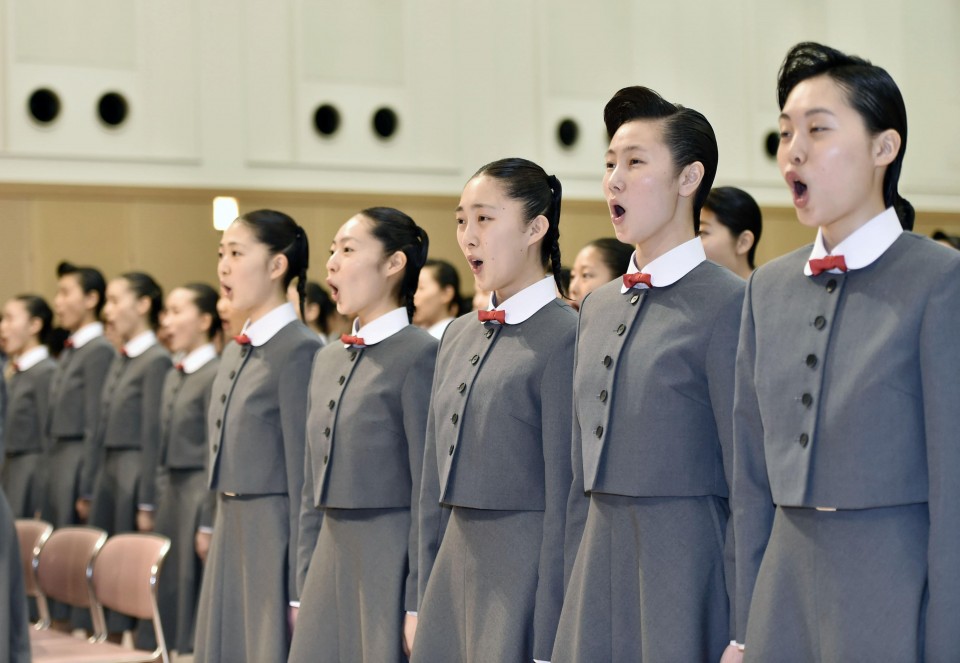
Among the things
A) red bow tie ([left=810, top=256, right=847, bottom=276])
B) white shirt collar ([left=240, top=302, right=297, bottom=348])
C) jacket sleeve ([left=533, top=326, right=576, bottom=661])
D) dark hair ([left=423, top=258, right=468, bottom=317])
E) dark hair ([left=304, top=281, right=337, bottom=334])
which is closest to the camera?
red bow tie ([left=810, top=256, right=847, bottom=276])

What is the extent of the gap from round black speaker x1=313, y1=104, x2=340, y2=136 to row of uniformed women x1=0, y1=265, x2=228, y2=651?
3229 millimetres

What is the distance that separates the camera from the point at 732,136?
12.0 m

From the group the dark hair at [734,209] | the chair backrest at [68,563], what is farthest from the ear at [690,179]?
the chair backrest at [68,563]

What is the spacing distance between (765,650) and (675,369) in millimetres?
633

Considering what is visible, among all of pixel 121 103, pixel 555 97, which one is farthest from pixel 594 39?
pixel 121 103

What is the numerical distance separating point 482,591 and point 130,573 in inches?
81.7

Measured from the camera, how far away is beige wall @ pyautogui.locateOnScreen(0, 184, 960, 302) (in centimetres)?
1030

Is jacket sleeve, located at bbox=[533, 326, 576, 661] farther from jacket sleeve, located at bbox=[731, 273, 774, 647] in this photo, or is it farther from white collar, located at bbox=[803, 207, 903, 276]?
white collar, located at bbox=[803, 207, 903, 276]

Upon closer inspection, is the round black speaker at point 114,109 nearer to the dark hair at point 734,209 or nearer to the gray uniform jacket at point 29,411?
the gray uniform jacket at point 29,411

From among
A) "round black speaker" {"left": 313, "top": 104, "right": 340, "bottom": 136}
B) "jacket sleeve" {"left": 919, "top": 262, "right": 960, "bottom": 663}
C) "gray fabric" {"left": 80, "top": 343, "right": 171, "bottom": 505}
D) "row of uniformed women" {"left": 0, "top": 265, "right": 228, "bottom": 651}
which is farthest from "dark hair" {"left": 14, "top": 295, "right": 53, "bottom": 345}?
"jacket sleeve" {"left": 919, "top": 262, "right": 960, "bottom": 663}

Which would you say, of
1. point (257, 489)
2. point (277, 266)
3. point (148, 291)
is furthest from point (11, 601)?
point (148, 291)

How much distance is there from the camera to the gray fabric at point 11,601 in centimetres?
450

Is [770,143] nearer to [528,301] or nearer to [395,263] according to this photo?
[395,263]

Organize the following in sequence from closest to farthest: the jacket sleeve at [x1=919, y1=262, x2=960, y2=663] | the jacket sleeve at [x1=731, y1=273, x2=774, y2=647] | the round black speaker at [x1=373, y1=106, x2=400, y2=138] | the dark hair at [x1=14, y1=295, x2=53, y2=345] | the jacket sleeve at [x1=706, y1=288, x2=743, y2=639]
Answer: the jacket sleeve at [x1=919, y1=262, x2=960, y2=663], the jacket sleeve at [x1=731, y1=273, x2=774, y2=647], the jacket sleeve at [x1=706, y1=288, x2=743, y2=639], the dark hair at [x1=14, y1=295, x2=53, y2=345], the round black speaker at [x1=373, y1=106, x2=400, y2=138]
